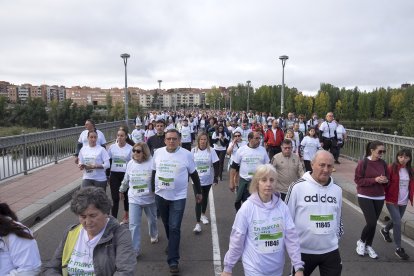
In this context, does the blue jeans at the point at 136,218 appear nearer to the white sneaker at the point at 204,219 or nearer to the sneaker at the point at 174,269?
the sneaker at the point at 174,269

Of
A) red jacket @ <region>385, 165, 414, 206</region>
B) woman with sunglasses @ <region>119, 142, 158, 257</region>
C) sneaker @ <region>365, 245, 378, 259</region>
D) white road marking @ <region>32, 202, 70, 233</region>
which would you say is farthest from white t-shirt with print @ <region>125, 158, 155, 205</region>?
red jacket @ <region>385, 165, 414, 206</region>

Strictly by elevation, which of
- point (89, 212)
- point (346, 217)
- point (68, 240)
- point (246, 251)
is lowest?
point (346, 217)

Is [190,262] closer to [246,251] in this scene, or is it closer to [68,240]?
[246,251]

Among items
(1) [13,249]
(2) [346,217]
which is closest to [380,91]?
(2) [346,217]

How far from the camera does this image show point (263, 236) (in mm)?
3129

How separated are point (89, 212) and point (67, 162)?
490 inches

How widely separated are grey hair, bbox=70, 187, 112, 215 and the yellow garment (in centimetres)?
19

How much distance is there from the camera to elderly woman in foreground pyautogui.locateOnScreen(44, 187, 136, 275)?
2.39m

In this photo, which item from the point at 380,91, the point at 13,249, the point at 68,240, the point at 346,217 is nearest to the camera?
the point at 13,249

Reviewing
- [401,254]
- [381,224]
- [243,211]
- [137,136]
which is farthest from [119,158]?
[137,136]

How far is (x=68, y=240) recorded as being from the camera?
2.52m

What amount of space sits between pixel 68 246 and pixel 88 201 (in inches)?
14.8

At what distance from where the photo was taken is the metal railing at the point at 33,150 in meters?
10.2

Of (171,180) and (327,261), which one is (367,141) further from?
(327,261)
